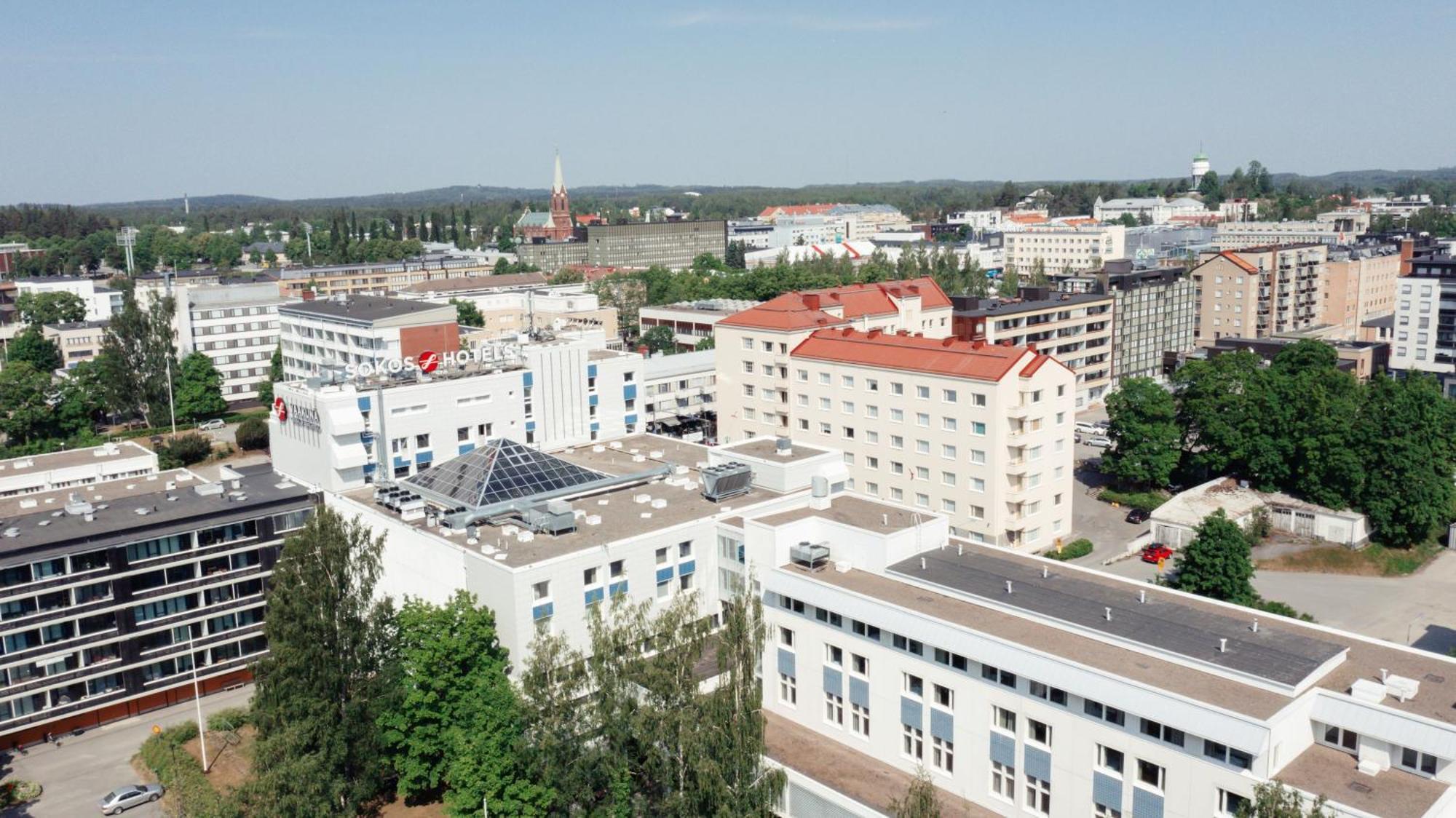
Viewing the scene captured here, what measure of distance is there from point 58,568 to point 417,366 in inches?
864

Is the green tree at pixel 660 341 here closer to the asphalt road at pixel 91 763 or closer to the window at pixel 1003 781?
the asphalt road at pixel 91 763

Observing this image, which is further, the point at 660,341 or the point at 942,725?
the point at 660,341

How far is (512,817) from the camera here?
3656 cm

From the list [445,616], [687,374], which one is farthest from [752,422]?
[445,616]

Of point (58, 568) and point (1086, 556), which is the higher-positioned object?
point (58, 568)

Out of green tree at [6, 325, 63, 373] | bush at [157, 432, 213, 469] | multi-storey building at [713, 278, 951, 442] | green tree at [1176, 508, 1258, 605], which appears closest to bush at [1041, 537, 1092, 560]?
green tree at [1176, 508, 1258, 605]

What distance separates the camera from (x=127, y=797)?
4234 centimetres

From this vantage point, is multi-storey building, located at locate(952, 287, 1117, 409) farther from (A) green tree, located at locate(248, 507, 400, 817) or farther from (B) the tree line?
(A) green tree, located at locate(248, 507, 400, 817)

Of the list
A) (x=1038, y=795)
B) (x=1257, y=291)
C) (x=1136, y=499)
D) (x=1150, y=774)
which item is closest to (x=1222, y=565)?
(x=1136, y=499)

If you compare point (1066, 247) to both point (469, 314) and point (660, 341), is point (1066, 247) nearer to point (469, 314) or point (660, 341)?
point (660, 341)

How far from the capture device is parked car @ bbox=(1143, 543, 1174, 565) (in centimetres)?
6431

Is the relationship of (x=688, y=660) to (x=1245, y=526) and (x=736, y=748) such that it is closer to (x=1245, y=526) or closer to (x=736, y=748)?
(x=736, y=748)

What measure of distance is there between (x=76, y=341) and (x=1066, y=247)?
14822 cm

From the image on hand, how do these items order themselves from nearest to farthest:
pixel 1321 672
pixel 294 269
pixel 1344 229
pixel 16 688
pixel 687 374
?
1. pixel 1321 672
2. pixel 16 688
3. pixel 687 374
4. pixel 294 269
5. pixel 1344 229
